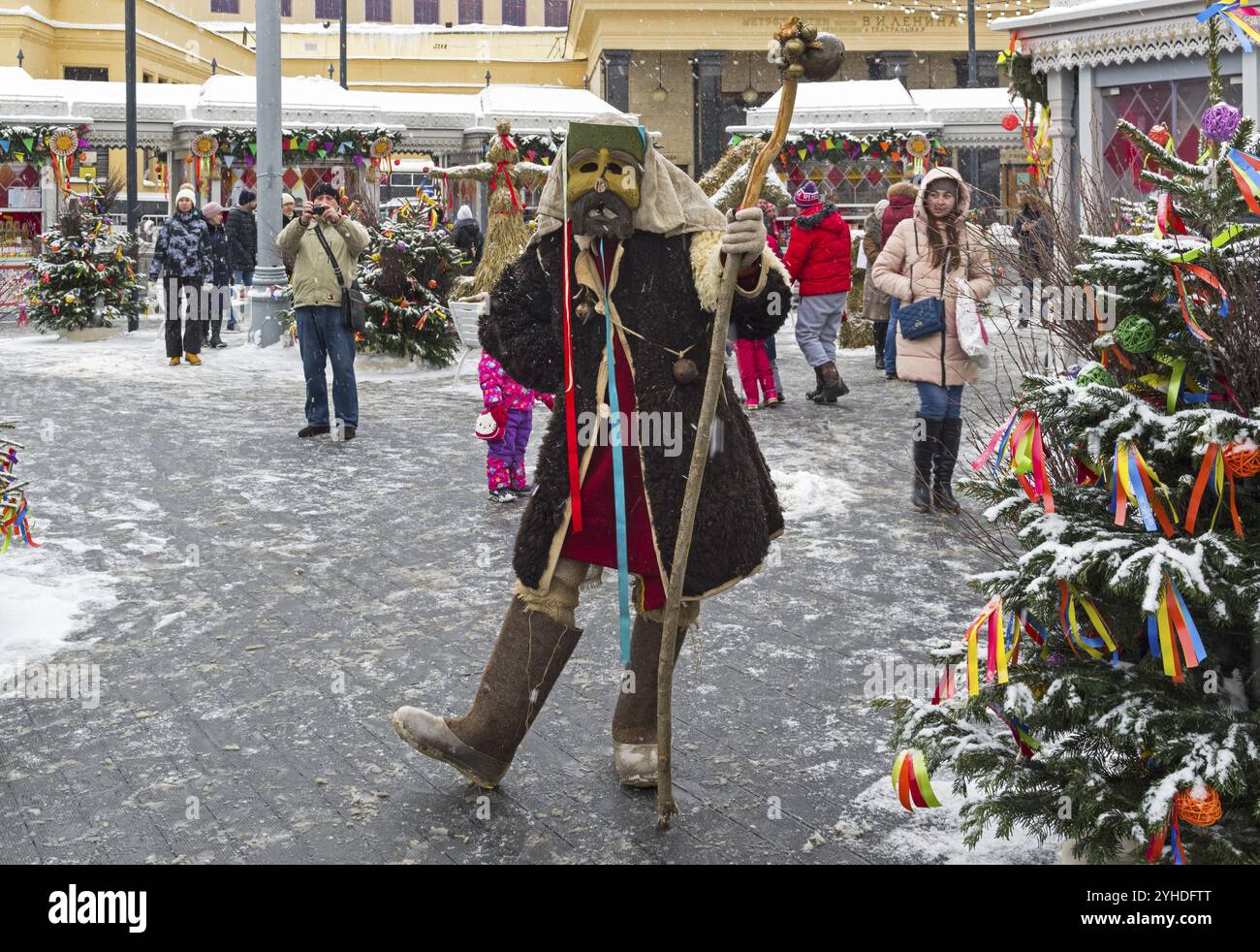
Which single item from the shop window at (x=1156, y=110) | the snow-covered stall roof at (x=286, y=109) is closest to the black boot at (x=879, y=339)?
the shop window at (x=1156, y=110)

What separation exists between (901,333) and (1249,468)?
17.1 feet

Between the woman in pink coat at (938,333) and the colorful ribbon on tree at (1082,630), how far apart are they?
4633mm

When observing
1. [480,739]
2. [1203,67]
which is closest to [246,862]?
[480,739]

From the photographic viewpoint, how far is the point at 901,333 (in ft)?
26.7

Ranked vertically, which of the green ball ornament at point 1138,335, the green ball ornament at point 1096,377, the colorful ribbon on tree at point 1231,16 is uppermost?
the colorful ribbon on tree at point 1231,16

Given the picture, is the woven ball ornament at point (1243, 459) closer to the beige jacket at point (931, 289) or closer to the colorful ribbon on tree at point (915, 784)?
the colorful ribbon on tree at point (915, 784)

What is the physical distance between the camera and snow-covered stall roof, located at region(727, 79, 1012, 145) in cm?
2289

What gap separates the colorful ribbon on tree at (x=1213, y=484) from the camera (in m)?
3.02

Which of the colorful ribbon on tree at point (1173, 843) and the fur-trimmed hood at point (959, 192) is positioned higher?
the fur-trimmed hood at point (959, 192)

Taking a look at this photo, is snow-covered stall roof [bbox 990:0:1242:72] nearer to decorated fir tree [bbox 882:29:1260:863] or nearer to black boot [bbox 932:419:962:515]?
black boot [bbox 932:419:962:515]

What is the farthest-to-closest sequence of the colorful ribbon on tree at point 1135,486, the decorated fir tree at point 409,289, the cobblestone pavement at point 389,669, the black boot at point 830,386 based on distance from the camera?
1. the decorated fir tree at point 409,289
2. the black boot at point 830,386
3. the cobblestone pavement at point 389,669
4. the colorful ribbon on tree at point 1135,486

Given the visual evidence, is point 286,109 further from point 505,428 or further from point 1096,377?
point 1096,377

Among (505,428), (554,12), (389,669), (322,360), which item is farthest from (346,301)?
(554,12)
